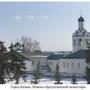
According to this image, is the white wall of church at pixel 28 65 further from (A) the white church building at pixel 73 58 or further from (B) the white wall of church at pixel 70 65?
(B) the white wall of church at pixel 70 65

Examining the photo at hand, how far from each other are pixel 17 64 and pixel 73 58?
0.76 m

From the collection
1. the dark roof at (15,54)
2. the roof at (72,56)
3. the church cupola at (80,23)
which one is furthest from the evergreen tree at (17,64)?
the church cupola at (80,23)

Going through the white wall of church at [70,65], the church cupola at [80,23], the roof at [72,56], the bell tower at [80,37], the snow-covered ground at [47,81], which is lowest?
the snow-covered ground at [47,81]

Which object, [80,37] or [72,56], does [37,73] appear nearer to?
[72,56]

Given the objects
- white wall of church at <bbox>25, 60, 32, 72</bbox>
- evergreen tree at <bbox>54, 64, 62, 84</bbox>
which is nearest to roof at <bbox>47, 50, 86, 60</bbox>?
evergreen tree at <bbox>54, 64, 62, 84</bbox>

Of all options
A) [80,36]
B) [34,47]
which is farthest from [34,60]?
[80,36]

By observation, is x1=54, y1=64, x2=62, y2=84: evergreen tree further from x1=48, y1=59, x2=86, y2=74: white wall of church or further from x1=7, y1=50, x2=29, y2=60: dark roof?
x1=7, y1=50, x2=29, y2=60: dark roof

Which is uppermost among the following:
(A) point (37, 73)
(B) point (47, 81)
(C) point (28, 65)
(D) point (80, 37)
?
(D) point (80, 37)

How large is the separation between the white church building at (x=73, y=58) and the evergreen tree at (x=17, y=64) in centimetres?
15

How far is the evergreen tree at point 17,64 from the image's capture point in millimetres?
8172

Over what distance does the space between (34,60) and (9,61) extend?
1.10 ft

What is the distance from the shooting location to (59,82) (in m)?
8.17

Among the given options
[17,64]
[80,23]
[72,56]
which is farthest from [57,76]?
[80,23]

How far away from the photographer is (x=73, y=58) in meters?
8.24
